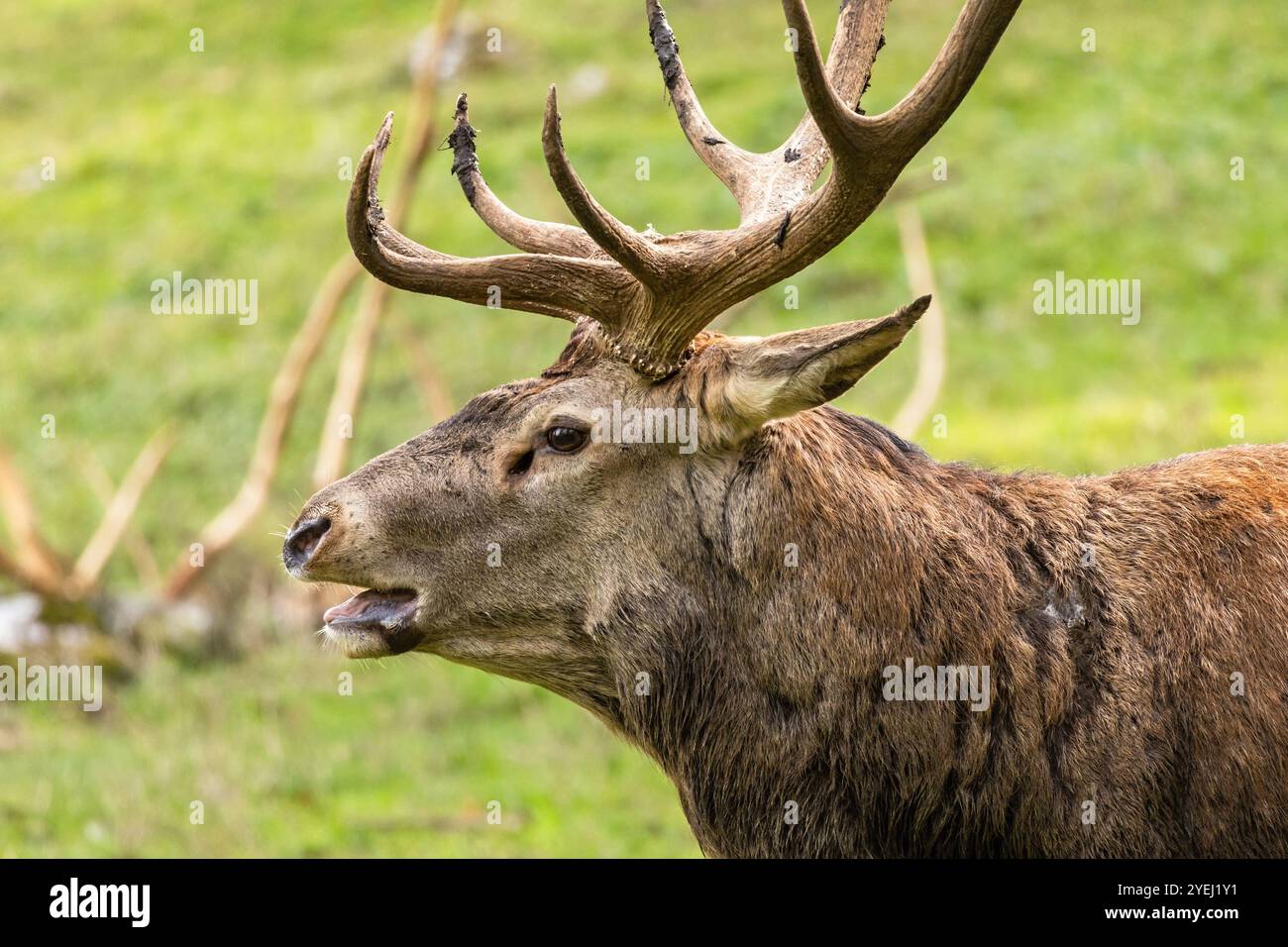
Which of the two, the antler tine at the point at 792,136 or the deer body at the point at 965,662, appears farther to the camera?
the antler tine at the point at 792,136

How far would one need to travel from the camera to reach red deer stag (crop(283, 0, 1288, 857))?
4.16 metres

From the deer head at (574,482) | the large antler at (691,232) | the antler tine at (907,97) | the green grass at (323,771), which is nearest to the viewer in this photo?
the antler tine at (907,97)

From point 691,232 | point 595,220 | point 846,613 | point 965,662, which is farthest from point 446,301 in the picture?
point 965,662

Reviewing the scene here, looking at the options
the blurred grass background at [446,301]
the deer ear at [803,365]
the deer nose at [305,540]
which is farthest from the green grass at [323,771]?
the deer ear at [803,365]

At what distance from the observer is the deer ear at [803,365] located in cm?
403
